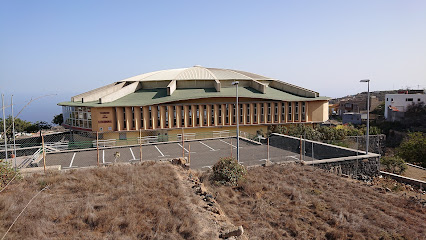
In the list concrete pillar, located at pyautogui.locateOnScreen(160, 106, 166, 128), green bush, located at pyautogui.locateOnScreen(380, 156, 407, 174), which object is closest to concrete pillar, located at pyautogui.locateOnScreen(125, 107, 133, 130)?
concrete pillar, located at pyautogui.locateOnScreen(160, 106, 166, 128)

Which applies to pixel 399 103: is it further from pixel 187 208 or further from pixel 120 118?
pixel 187 208

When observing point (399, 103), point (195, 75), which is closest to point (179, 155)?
point (195, 75)

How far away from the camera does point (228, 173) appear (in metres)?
12.4

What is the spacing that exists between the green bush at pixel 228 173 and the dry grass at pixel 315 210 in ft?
1.42

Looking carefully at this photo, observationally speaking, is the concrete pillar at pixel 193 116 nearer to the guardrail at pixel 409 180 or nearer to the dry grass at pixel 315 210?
the dry grass at pixel 315 210

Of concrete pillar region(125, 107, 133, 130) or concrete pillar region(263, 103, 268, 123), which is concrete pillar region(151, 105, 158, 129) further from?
concrete pillar region(263, 103, 268, 123)

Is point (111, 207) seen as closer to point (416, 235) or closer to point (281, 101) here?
point (416, 235)

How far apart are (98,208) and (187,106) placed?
22593mm

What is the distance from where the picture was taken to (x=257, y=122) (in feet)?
108

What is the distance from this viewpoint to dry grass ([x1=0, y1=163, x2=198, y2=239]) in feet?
22.8

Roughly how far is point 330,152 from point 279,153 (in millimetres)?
3509

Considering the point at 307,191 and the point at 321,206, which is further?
the point at 307,191

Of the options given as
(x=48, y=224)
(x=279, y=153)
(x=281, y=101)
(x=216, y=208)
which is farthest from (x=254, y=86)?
(x=48, y=224)

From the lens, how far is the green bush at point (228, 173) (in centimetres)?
1231
